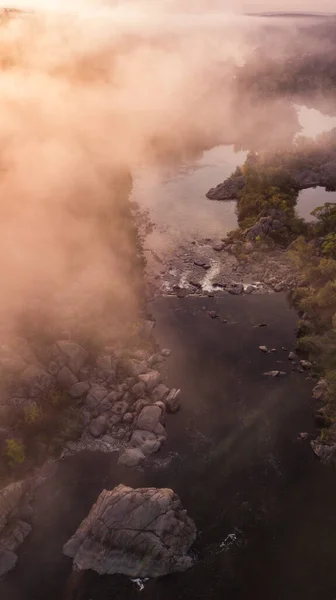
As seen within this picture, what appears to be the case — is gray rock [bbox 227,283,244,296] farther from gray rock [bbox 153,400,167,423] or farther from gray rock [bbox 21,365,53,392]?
gray rock [bbox 21,365,53,392]

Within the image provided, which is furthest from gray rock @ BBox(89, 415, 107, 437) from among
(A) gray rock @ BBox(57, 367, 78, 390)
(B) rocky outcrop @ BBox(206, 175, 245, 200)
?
(B) rocky outcrop @ BBox(206, 175, 245, 200)

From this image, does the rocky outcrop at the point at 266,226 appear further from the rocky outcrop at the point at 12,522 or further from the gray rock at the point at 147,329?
the rocky outcrop at the point at 12,522

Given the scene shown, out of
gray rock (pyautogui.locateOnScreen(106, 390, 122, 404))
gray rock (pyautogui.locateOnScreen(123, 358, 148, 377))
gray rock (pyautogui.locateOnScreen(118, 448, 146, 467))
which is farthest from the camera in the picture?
gray rock (pyautogui.locateOnScreen(123, 358, 148, 377))

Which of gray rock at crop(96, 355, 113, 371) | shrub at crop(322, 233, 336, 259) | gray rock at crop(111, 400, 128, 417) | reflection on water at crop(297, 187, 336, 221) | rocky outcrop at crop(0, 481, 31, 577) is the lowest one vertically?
rocky outcrop at crop(0, 481, 31, 577)

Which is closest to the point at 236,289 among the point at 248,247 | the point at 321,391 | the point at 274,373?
the point at 248,247

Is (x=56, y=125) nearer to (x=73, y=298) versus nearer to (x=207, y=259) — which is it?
(x=207, y=259)

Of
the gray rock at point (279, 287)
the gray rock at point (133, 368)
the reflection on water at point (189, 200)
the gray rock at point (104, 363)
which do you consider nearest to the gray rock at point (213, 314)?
the gray rock at point (279, 287)

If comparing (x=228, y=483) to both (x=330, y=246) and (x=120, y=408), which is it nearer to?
(x=120, y=408)
